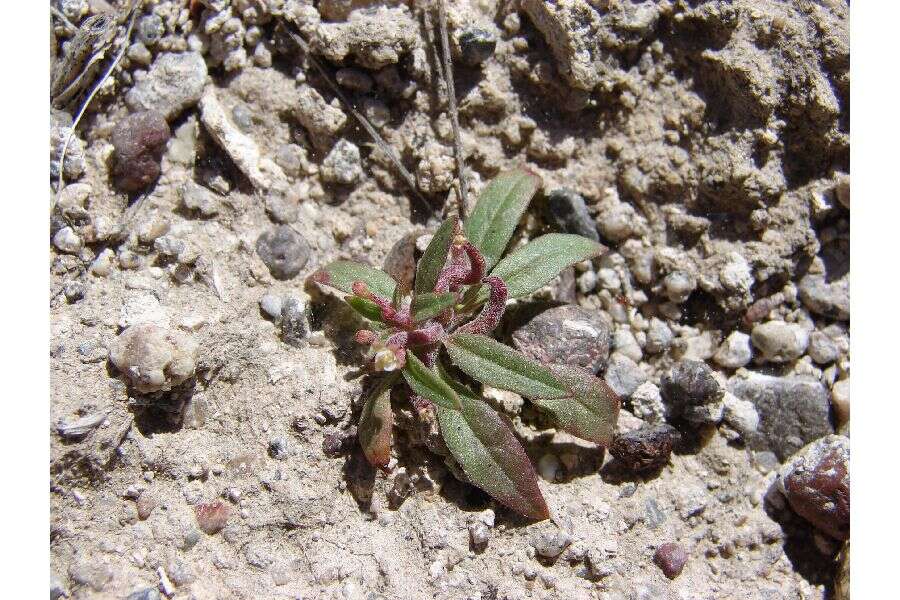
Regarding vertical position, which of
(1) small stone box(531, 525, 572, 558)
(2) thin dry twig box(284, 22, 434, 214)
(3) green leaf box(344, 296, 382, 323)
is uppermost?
(2) thin dry twig box(284, 22, 434, 214)

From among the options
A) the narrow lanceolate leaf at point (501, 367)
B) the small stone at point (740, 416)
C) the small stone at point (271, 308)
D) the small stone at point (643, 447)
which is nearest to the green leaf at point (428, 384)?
the narrow lanceolate leaf at point (501, 367)

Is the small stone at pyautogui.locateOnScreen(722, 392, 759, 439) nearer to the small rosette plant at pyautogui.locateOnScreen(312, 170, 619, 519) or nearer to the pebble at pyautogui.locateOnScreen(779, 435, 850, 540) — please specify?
the pebble at pyautogui.locateOnScreen(779, 435, 850, 540)

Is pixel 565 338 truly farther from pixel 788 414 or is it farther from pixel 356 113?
pixel 356 113

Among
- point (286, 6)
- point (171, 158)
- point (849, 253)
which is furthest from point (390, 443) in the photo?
point (849, 253)

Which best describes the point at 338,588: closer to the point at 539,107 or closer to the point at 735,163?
the point at 539,107

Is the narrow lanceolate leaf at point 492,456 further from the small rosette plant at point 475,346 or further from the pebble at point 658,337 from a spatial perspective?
the pebble at point 658,337

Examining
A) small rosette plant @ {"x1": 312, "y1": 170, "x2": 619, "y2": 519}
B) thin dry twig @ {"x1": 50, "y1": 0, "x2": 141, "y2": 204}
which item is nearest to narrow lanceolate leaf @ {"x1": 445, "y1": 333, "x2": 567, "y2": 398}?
small rosette plant @ {"x1": 312, "y1": 170, "x2": 619, "y2": 519}

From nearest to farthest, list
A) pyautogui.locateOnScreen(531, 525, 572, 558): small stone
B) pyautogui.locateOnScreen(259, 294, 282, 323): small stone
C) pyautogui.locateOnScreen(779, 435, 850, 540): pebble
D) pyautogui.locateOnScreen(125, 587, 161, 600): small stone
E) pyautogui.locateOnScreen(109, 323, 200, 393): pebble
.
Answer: pyautogui.locateOnScreen(125, 587, 161, 600): small stone, pyautogui.locateOnScreen(109, 323, 200, 393): pebble, pyautogui.locateOnScreen(531, 525, 572, 558): small stone, pyautogui.locateOnScreen(779, 435, 850, 540): pebble, pyautogui.locateOnScreen(259, 294, 282, 323): small stone
